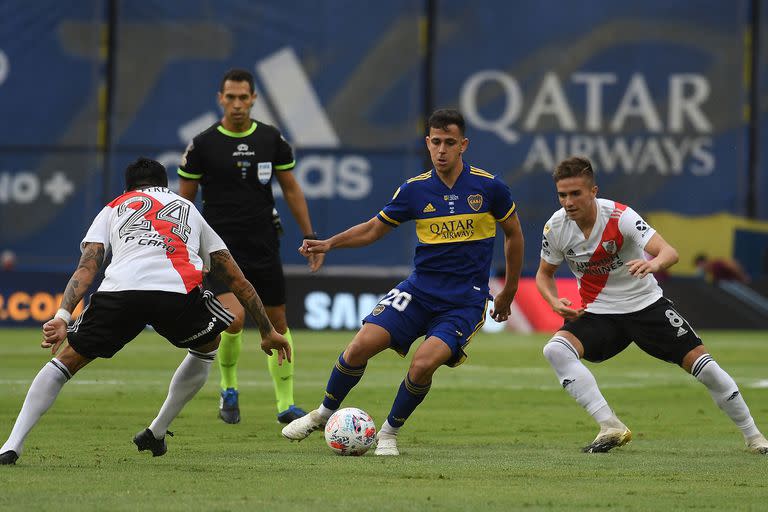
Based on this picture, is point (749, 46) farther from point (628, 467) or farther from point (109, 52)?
point (628, 467)

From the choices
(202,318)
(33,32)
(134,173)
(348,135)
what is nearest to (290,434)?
(202,318)

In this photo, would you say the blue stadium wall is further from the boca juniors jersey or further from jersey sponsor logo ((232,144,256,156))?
the boca juniors jersey

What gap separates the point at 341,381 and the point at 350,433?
0.47 metres

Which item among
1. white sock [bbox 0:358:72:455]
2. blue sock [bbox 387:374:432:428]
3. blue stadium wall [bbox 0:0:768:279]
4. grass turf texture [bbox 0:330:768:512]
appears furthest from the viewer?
blue stadium wall [bbox 0:0:768:279]

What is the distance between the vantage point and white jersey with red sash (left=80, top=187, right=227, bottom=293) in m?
8.56

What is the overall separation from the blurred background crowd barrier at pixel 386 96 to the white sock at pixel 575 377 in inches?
754

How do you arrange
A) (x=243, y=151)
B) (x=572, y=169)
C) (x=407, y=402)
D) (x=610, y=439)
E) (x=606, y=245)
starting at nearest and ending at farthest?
(x=407, y=402) → (x=610, y=439) → (x=572, y=169) → (x=606, y=245) → (x=243, y=151)

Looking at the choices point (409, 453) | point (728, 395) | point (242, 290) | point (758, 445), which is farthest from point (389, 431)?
point (758, 445)

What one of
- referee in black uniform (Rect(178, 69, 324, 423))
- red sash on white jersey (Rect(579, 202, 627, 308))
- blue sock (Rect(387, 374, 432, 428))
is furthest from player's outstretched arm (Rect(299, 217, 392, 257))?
referee in black uniform (Rect(178, 69, 324, 423))

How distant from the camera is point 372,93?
29.3 m

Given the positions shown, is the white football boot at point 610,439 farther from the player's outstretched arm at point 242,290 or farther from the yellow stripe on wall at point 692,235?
the yellow stripe on wall at point 692,235

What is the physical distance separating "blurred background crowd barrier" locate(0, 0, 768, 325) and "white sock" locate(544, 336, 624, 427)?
19143mm

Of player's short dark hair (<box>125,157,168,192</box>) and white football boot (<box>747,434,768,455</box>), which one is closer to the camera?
player's short dark hair (<box>125,157,168,192</box>)

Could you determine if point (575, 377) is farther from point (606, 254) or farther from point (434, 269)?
point (434, 269)
